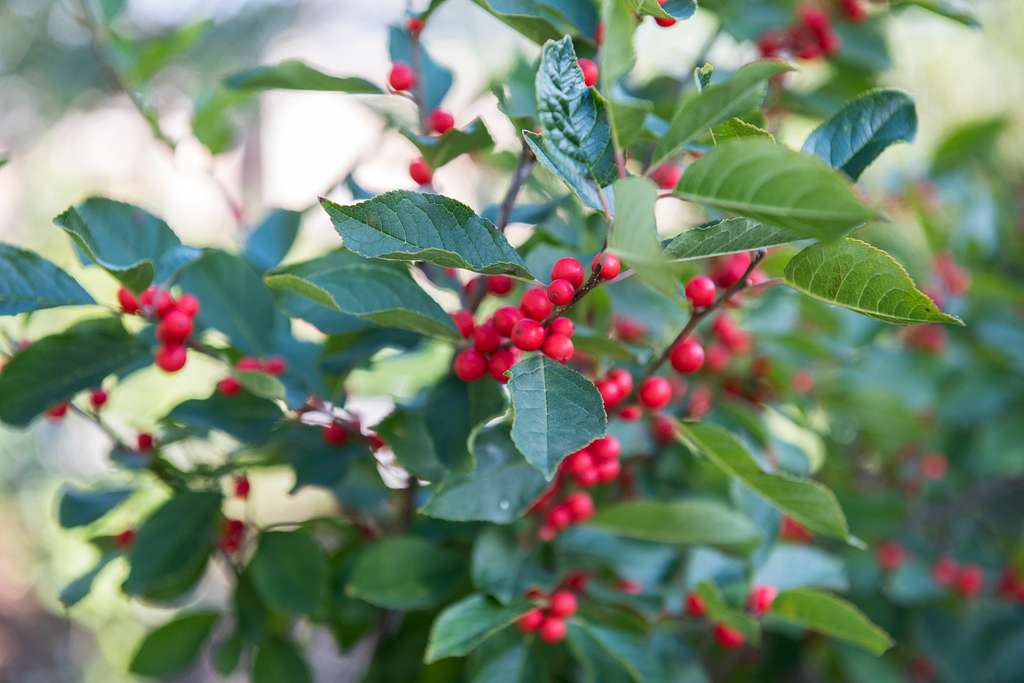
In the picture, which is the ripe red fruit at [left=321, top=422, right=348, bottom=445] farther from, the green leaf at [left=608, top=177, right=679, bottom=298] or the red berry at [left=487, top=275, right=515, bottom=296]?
the green leaf at [left=608, top=177, right=679, bottom=298]

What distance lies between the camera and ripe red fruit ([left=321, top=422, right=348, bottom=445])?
964mm

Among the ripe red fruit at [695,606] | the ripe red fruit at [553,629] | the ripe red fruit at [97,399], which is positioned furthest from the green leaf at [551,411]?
the ripe red fruit at [97,399]

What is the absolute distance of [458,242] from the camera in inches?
25.0

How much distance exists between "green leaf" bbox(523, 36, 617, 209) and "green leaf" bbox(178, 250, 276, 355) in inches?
17.2

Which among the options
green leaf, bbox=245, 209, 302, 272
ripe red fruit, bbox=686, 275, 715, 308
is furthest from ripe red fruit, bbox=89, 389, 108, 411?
ripe red fruit, bbox=686, 275, 715, 308

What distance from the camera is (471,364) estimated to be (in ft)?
2.42

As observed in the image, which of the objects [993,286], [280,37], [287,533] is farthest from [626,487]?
[280,37]

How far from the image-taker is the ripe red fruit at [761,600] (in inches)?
38.9

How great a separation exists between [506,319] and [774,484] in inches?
10.5

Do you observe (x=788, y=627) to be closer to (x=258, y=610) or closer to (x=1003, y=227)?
(x=258, y=610)

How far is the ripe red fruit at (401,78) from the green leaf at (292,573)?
0.52 meters

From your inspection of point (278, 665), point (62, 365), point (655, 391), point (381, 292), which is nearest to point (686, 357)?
point (655, 391)

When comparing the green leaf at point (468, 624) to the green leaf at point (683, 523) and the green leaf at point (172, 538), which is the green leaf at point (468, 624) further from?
the green leaf at point (172, 538)

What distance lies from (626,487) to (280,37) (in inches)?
194
